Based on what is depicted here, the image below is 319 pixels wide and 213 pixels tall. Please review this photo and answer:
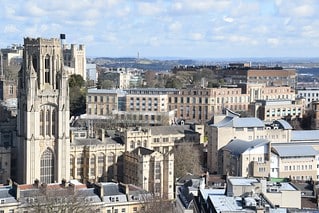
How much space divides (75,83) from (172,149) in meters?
52.1

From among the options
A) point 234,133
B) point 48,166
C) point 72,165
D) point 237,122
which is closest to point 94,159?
point 72,165

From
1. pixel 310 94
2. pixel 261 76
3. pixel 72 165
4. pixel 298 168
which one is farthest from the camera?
pixel 261 76

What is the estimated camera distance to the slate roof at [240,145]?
8969 centimetres

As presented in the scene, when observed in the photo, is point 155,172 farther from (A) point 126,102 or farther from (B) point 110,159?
(A) point 126,102

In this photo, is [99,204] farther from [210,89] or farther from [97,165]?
[210,89]

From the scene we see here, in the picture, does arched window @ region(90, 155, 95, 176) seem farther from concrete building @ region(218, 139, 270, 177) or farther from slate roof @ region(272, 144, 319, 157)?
slate roof @ region(272, 144, 319, 157)

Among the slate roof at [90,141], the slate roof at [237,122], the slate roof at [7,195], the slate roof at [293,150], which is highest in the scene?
the slate roof at [237,122]

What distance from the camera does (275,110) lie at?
13212 centimetres

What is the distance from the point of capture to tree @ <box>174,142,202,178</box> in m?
91.8

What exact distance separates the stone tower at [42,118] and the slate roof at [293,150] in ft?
89.9

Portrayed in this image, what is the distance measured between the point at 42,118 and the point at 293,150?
32.9 metres

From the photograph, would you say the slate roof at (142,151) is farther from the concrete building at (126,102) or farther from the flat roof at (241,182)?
the concrete building at (126,102)

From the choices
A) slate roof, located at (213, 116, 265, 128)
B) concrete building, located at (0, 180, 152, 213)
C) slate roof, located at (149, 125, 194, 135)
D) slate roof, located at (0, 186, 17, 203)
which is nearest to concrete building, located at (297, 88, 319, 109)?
slate roof, located at (149, 125, 194, 135)

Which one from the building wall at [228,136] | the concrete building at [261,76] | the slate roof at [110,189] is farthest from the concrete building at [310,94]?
the slate roof at [110,189]
